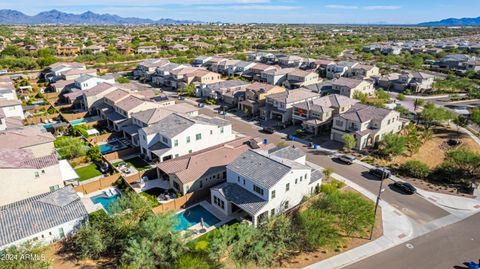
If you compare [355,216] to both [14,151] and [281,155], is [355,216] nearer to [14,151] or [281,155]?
[281,155]

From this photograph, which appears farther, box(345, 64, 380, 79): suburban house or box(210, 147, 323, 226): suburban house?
box(345, 64, 380, 79): suburban house

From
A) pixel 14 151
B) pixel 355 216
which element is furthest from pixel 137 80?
pixel 355 216

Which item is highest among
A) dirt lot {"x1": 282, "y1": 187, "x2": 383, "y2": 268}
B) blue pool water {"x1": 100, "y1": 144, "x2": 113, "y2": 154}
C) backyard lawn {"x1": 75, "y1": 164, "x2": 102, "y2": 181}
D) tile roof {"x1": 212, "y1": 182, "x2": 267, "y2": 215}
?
tile roof {"x1": 212, "y1": 182, "x2": 267, "y2": 215}

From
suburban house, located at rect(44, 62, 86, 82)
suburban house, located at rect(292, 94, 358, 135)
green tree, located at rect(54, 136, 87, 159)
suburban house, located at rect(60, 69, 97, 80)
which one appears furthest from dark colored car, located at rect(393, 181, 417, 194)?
suburban house, located at rect(44, 62, 86, 82)

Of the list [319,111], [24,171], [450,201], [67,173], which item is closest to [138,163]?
[67,173]

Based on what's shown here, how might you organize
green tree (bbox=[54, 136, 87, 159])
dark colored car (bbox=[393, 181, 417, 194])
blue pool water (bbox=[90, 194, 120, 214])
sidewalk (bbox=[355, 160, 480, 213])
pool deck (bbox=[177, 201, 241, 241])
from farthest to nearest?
green tree (bbox=[54, 136, 87, 159]), dark colored car (bbox=[393, 181, 417, 194]), blue pool water (bbox=[90, 194, 120, 214]), sidewalk (bbox=[355, 160, 480, 213]), pool deck (bbox=[177, 201, 241, 241])

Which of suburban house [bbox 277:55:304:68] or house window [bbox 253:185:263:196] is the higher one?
suburban house [bbox 277:55:304:68]

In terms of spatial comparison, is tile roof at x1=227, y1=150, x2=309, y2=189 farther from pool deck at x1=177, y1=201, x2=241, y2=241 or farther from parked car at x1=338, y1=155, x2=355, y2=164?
parked car at x1=338, y1=155, x2=355, y2=164
